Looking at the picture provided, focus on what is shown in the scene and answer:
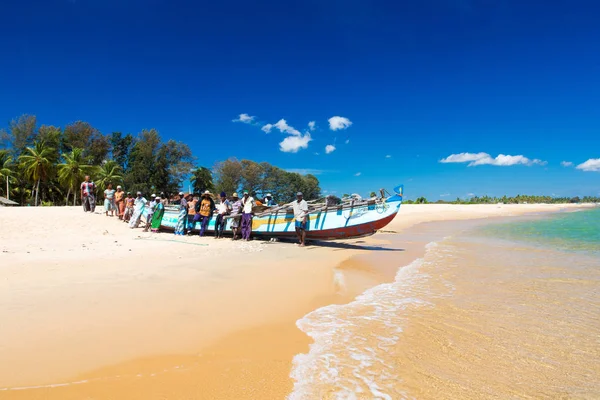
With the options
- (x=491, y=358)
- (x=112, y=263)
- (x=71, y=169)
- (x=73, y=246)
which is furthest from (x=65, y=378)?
(x=71, y=169)

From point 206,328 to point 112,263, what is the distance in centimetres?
399

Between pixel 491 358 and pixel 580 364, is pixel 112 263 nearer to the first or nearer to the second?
pixel 491 358

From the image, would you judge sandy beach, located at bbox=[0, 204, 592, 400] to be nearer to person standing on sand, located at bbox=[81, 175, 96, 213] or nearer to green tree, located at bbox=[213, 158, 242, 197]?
person standing on sand, located at bbox=[81, 175, 96, 213]

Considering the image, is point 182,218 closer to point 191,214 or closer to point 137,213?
point 191,214

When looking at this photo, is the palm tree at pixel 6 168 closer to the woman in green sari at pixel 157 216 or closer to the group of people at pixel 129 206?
the group of people at pixel 129 206

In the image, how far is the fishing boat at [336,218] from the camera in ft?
34.2

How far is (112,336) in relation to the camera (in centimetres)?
352

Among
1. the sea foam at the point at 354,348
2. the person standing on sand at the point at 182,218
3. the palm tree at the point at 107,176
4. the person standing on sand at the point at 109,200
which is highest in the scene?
the palm tree at the point at 107,176

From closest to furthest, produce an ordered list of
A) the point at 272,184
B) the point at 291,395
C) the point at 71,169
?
1. the point at 291,395
2. the point at 71,169
3. the point at 272,184

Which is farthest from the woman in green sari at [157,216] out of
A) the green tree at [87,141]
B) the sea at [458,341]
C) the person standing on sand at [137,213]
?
the green tree at [87,141]

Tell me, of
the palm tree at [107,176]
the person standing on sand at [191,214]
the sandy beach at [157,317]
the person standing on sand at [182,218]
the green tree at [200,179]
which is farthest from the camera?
the green tree at [200,179]

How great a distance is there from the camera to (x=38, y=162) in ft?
109

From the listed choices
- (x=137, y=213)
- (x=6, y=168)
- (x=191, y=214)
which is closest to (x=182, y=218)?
(x=191, y=214)

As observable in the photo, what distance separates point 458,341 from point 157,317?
351cm
